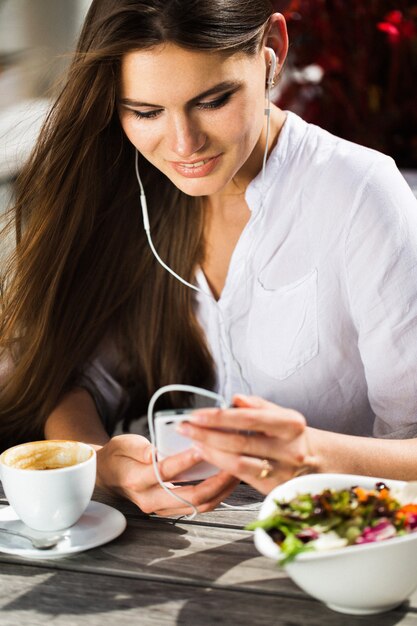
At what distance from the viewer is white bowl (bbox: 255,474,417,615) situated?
3.46 ft

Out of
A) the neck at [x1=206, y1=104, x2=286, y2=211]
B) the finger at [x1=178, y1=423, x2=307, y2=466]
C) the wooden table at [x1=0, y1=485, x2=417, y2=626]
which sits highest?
the neck at [x1=206, y1=104, x2=286, y2=211]

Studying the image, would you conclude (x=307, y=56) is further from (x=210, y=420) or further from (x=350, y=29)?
(x=210, y=420)

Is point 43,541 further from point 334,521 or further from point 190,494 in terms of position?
point 334,521

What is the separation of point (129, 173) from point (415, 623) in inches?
43.2

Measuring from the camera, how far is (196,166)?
5.37 ft

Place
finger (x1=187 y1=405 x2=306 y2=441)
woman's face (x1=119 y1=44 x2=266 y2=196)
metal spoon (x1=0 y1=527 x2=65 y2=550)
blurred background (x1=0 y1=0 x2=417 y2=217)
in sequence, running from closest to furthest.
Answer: finger (x1=187 y1=405 x2=306 y2=441) < metal spoon (x1=0 y1=527 x2=65 y2=550) < woman's face (x1=119 y1=44 x2=266 y2=196) < blurred background (x1=0 y1=0 x2=417 y2=217)

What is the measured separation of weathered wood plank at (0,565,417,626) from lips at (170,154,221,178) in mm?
728

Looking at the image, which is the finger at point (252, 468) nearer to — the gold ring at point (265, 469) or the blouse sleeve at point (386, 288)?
the gold ring at point (265, 469)

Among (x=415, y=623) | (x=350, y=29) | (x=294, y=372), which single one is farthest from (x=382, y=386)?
(x=350, y=29)

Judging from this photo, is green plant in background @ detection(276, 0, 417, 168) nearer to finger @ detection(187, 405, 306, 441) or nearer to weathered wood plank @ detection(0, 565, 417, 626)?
finger @ detection(187, 405, 306, 441)

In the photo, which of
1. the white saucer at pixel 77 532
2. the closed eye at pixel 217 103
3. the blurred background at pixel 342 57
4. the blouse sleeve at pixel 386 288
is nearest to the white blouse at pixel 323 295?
the blouse sleeve at pixel 386 288

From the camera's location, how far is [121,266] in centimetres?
196

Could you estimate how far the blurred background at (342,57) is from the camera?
402cm

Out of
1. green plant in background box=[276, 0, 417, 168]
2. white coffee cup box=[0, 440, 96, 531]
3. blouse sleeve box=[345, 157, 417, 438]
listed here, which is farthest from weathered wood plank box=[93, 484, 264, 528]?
green plant in background box=[276, 0, 417, 168]
